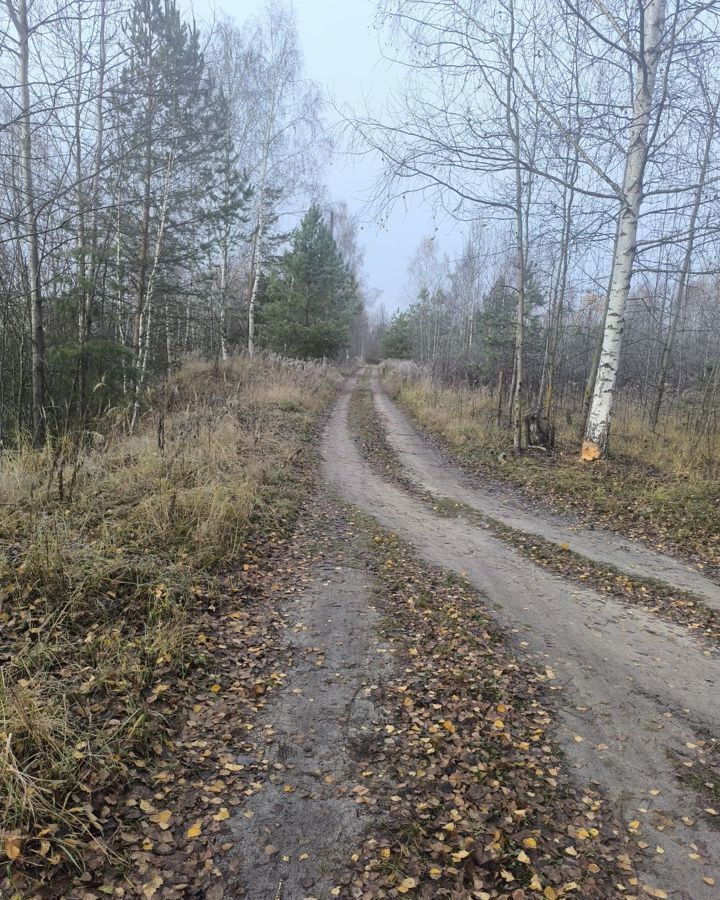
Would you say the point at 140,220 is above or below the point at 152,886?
above

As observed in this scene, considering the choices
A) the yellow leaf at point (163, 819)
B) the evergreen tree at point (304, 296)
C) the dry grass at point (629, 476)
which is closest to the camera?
the yellow leaf at point (163, 819)

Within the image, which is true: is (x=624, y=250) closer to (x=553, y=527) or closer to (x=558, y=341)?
(x=553, y=527)

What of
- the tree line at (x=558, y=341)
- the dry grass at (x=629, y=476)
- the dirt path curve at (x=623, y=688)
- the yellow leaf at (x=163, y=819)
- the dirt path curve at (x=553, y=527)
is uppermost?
the tree line at (x=558, y=341)

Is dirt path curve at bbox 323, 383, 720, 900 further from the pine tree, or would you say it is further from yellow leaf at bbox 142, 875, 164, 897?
the pine tree

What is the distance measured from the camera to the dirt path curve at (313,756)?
2.38m

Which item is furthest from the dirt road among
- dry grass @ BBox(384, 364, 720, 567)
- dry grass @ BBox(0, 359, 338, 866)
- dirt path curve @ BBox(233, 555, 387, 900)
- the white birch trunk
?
the white birch trunk

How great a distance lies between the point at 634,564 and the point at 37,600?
6248mm

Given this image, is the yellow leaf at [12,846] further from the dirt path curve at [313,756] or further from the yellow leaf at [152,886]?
the dirt path curve at [313,756]

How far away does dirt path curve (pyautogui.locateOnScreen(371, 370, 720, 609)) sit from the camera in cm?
592

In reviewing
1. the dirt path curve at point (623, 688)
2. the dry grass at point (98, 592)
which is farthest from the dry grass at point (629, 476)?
the dry grass at point (98, 592)

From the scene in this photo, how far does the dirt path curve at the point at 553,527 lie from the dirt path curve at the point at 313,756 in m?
3.45

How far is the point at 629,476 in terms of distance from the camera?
9.05 metres

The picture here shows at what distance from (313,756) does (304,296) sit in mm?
25078

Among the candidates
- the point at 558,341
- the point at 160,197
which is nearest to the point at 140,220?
the point at 160,197
